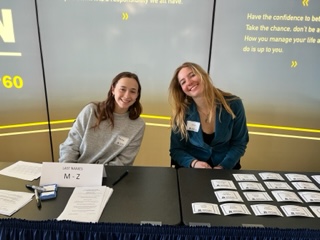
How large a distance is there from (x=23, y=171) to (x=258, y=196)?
111cm

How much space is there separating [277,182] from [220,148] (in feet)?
1.73

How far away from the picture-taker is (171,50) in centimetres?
245

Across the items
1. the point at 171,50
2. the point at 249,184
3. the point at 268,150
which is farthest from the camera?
the point at 268,150

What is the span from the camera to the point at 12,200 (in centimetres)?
106

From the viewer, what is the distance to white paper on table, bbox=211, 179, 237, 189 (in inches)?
47.0

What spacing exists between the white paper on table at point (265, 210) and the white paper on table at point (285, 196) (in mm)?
84

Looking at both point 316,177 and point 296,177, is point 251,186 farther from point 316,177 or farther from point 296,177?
point 316,177

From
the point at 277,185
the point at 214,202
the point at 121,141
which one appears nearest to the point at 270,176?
the point at 277,185

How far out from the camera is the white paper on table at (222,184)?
119cm

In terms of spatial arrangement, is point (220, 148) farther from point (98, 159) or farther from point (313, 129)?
point (313, 129)

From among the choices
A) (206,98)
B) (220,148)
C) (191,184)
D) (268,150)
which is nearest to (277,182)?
(191,184)

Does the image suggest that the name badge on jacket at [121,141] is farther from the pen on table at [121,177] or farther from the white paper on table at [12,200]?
the white paper on table at [12,200]

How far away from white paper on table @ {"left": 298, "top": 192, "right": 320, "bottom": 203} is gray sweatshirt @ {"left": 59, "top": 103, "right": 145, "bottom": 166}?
94 centimetres

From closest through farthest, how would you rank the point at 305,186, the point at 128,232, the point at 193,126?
1. the point at 128,232
2. the point at 305,186
3. the point at 193,126
